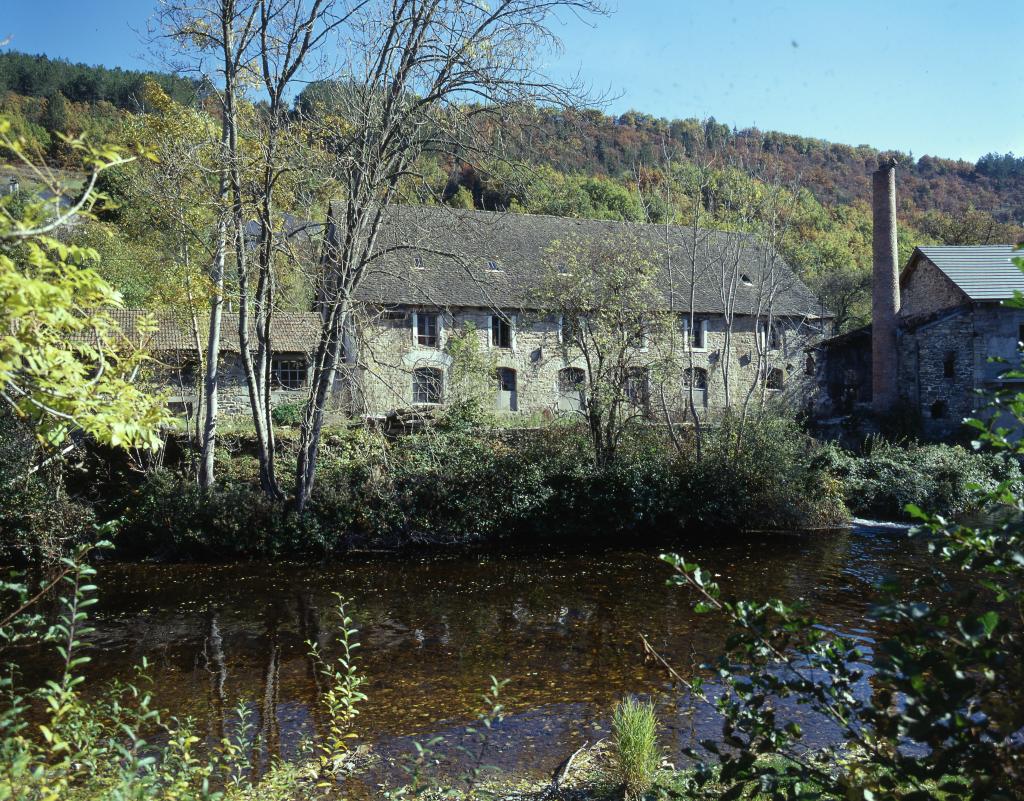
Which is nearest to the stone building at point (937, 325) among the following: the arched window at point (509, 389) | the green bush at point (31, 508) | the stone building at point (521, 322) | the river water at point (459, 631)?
the stone building at point (521, 322)

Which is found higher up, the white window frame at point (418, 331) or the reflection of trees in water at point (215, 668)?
the white window frame at point (418, 331)

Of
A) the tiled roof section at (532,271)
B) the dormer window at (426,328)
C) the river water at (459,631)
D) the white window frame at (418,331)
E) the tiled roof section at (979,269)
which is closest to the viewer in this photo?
the river water at (459,631)

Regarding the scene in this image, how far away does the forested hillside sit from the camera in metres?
12.2

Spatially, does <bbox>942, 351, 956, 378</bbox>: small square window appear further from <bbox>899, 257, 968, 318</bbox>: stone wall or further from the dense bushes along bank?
the dense bushes along bank

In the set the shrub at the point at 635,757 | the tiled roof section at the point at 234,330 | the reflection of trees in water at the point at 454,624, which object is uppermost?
the tiled roof section at the point at 234,330

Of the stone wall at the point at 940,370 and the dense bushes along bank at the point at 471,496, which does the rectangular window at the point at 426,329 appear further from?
the stone wall at the point at 940,370

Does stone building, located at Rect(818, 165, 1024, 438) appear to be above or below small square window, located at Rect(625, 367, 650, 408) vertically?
above

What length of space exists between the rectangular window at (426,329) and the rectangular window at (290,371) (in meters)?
4.17

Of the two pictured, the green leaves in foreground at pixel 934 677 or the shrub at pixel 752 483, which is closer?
the green leaves in foreground at pixel 934 677

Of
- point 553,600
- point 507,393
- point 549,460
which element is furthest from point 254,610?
point 507,393

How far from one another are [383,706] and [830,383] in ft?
89.7

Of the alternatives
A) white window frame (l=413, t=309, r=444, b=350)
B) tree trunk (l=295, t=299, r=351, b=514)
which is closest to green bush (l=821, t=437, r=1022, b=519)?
tree trunk (l=295, t=299, r=351, b=514)

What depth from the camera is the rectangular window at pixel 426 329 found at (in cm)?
2700

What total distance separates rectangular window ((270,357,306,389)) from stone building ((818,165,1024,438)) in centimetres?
1908
